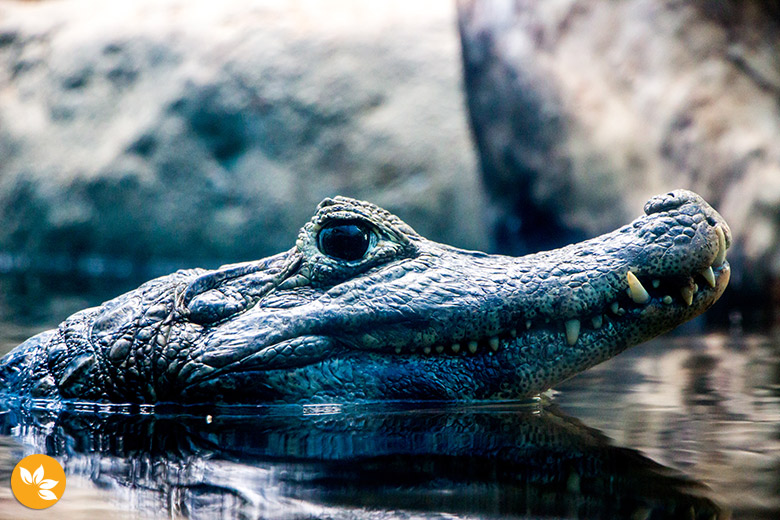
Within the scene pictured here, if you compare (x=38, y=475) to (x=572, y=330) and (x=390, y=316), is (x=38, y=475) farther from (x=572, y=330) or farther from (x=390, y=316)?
(x=572, y=330)

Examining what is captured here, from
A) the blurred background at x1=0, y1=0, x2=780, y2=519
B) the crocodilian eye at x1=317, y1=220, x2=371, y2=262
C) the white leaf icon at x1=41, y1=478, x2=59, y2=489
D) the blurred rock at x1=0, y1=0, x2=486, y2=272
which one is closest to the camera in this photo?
the white leaf icon at x1=41, y1=478, x2=59, y2=489

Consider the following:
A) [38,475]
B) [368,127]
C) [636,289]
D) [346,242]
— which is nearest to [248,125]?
[368,127]

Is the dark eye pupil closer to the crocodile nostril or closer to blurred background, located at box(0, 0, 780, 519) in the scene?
the crocodile nostril

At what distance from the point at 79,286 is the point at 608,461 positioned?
25.5 feet

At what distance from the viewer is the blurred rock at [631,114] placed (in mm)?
8070

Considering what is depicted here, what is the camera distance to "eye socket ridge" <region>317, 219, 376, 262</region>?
3.45 metres

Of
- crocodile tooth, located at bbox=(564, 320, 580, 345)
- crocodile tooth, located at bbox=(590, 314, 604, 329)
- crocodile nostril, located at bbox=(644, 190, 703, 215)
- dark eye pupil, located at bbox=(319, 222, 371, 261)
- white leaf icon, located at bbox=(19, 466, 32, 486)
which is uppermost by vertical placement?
crocodile nostril, located at bbox=(644, 190, 703, 215)

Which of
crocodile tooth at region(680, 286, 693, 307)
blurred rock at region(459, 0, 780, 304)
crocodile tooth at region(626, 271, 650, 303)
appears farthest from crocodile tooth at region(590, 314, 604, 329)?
blurred rock at region(459, 0, 780, 304)

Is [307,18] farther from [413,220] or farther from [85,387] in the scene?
[85,387]

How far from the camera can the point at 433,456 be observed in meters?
2.66

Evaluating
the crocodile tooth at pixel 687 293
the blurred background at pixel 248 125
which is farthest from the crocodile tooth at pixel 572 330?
the blurred background at pixel 248 125

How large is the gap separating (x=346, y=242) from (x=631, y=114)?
5.95 m

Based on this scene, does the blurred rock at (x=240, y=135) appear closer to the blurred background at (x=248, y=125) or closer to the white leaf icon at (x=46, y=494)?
the blurred background at (x=248, y=125)

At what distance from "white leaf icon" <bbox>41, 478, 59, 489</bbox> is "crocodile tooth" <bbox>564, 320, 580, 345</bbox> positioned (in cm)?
179
